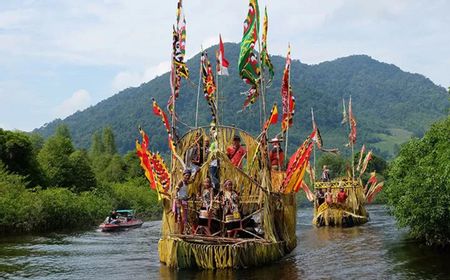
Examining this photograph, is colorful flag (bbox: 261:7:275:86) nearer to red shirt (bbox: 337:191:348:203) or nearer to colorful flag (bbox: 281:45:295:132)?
colorful flag (bbox: 281:45:295:132)

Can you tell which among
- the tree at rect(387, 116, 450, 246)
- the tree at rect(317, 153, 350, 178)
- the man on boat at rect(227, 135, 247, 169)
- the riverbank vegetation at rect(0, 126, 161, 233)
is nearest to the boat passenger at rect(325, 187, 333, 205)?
the tree at rect(387, 116, 450, 246)

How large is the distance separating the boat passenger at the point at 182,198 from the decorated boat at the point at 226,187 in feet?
0.10

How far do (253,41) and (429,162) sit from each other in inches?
322

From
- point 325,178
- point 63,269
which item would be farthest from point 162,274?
point 325,178

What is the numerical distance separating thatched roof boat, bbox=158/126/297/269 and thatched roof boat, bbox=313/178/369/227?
1472 centimetres

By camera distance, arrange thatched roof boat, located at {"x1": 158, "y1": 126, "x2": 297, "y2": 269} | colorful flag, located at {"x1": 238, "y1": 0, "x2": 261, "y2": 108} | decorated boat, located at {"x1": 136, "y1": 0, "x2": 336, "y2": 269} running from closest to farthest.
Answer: thatched roof boat, located at {"x1": 158, "y1": 126, "x2": 297, "y2": 269}
decorated boat, located at {"x1": 136, "y1": 0, "x2": 336, "y2": 269}
colorful flag, located at {"x1": 238, "y1": 0, "x2": 261, "y2": 108}

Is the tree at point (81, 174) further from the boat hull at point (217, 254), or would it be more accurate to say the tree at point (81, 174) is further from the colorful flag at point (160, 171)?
the boat hull at point (217, 254)

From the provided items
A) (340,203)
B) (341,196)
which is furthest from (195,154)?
(340,203)

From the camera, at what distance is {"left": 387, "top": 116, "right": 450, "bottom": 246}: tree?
18.9 m

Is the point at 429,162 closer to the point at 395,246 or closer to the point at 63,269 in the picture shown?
the point at 395,246

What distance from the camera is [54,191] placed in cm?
3981

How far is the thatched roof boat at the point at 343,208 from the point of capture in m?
34.8

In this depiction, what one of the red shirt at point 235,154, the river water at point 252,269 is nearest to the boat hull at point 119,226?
the river water at point 252,269

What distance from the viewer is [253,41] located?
1933cm
